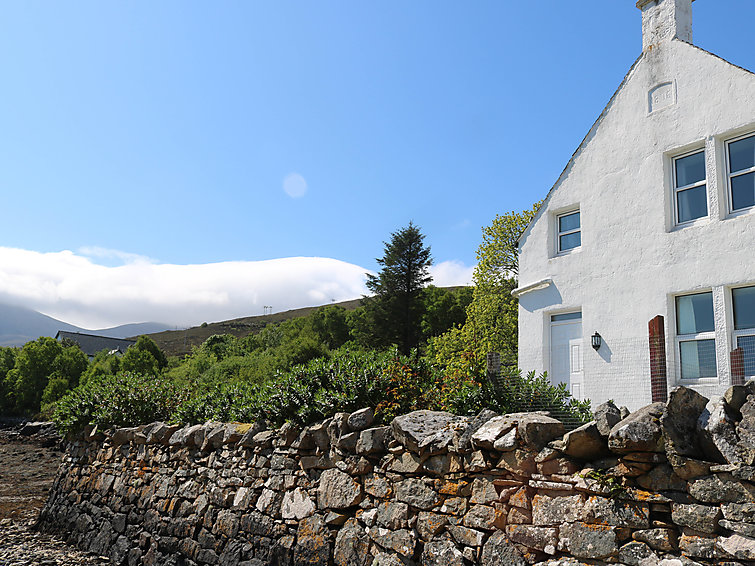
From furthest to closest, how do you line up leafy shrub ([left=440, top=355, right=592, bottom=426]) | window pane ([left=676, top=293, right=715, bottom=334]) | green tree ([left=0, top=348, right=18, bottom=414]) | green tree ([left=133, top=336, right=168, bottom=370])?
green tree ([left=133, top=336, right=168, bottom=370]) < green tree ([left=0, top=348, right=18, bottom=414]) < window pane ([left=676, top=293, right=715, bottom=334]) < leafy shrub ([left=440, top=355, right=592, bottom=426])

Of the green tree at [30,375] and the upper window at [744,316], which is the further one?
the green tree at [30,375]

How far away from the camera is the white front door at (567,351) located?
36.4 ft

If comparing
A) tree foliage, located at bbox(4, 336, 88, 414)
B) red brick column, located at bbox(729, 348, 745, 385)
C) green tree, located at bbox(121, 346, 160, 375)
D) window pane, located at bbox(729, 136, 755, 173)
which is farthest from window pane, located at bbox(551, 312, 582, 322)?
tree foliage, located at bbox(4, 336, 88, 414)

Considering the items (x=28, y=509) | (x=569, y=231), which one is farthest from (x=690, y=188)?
(x=28, y=509)

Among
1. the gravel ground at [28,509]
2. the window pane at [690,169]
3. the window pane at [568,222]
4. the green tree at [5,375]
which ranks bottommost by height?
the gravel ground at [28,509]

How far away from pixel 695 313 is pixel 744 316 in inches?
30.0

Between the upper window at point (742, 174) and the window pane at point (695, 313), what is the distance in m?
1.55

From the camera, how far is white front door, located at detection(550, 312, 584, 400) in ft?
36.4

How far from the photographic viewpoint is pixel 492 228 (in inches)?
829

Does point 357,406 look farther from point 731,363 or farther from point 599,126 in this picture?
point 599,126

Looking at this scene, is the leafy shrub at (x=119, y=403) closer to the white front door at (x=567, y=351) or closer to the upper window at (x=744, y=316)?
the white front door at (x=567, y=351)

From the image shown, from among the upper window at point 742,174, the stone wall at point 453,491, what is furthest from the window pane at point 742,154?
the stone wall at point 453,491

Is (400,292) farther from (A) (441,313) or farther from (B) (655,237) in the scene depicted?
(B) (655,237)

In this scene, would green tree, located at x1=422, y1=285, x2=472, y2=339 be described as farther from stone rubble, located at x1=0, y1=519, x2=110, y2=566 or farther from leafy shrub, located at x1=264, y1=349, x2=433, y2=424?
leafy shrub, located at x1=264, y1=349, x2=433, y2=424
